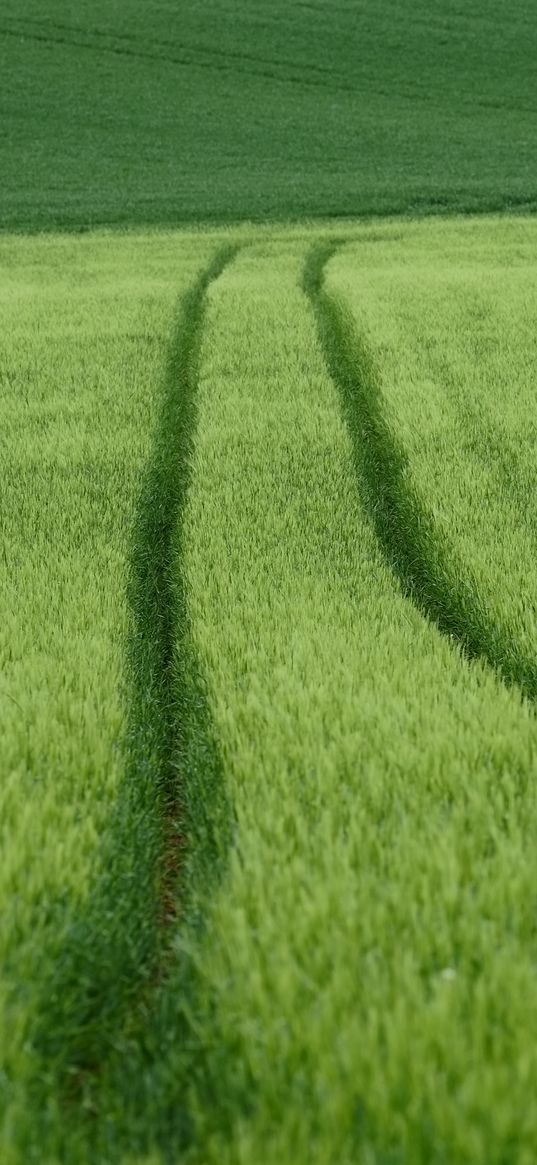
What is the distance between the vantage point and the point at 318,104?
84.9 ft

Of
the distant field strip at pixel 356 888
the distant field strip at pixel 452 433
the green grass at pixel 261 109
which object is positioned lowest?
the green grass at pixel 261 109

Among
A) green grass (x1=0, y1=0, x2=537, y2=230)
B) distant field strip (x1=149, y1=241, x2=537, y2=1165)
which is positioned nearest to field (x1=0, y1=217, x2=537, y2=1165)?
distant field strip (x1=149, y1=241, x2=537, y2=1165)

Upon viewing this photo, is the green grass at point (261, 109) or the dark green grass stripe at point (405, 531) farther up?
the dark green grass stripe at point (405, 531)

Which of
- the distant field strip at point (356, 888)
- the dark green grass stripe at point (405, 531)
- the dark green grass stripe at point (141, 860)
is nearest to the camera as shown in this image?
the distant field strip at point (356, 888)

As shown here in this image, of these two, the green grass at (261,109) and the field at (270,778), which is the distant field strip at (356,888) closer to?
the field at (270,778)

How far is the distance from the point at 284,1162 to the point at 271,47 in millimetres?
32809

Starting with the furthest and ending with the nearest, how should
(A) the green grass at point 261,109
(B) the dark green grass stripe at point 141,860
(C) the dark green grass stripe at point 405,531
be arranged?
(A) the green grass at point 261,109
(C) the dark green grass stripe at point 405,531
(B) the dark green grass stripe at point 141,860

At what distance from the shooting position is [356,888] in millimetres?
1606

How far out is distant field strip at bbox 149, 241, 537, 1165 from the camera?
1.21m

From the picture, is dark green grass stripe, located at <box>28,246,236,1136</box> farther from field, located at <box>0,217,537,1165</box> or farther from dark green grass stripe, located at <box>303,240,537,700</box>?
dark green grass stripe, located at <box>303,240,537,700</box>

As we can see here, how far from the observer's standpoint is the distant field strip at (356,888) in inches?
47.6

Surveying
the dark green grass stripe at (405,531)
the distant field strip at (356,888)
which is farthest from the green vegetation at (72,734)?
the dark green grass stripe at (405,531)

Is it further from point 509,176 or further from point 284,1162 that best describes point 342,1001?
point 509,176

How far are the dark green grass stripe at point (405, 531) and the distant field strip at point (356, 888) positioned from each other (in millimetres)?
151
